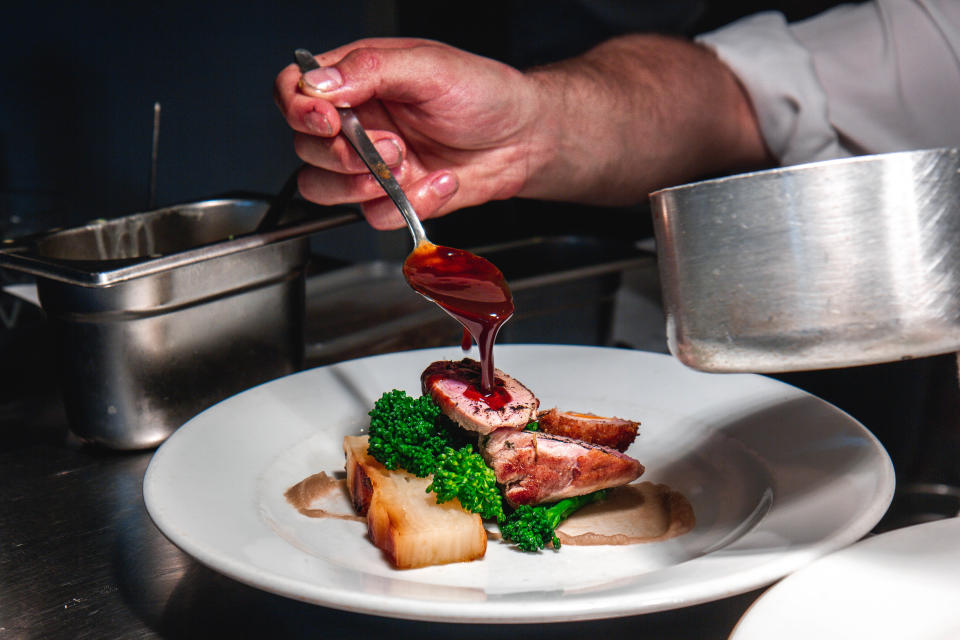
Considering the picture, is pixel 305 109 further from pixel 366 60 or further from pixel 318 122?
pixel 366 60

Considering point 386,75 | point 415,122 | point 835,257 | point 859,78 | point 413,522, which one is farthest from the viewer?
point 859,78

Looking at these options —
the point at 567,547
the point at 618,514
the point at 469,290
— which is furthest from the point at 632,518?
the point at 469,290

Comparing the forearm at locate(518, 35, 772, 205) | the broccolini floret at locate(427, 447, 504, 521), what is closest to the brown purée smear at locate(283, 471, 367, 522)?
the broccolini floret at locate(427, 447, 504, 521)

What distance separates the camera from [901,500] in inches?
54.8

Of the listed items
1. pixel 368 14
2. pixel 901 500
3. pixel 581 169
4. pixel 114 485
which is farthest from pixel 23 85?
pixel 901 500

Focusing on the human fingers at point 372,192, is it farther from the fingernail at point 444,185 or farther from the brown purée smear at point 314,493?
the brown purée smear at point 314,493

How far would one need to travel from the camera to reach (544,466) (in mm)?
1264

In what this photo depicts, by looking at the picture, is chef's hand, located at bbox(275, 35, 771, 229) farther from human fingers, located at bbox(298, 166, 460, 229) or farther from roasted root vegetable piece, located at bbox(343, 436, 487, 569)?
roasted root vegetable piece, located at bbox(343, 436, 487, 569)

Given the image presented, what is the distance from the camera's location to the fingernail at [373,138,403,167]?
1.74 metres

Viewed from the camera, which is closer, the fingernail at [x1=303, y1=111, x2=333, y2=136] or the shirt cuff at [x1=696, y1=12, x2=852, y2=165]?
the fingernail at [x1=303, y1=111, x2=333, y2=136]

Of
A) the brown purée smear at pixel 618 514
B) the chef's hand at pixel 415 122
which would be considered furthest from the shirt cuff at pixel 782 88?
the brown purée smear at pixel 618 514

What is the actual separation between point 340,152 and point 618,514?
2.96 feet

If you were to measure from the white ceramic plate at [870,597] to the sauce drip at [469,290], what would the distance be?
1.93 ft

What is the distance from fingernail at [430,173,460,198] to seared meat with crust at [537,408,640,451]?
660mm
